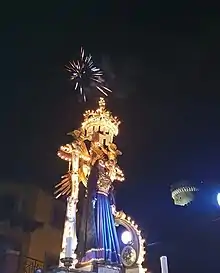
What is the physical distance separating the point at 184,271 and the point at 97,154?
3217 millimetres

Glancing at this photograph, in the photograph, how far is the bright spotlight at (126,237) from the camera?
4.69m

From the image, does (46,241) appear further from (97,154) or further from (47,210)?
(97,154)

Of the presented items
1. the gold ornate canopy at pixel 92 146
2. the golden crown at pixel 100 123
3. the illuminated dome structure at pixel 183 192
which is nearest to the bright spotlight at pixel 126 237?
the gold ornate canopy at pixel 92 146

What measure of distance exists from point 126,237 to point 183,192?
3.11m

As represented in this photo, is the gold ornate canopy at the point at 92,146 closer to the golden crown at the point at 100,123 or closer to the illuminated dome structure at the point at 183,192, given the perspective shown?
the golden crown at the point at 100,123

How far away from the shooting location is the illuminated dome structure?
7.50 m

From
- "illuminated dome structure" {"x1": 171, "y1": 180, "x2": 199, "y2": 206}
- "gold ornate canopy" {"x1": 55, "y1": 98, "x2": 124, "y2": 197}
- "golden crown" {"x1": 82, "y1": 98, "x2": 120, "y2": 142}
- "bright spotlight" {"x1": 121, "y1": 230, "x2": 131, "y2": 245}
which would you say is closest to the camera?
"bright spotlight" {"x1": 121, "y1": 230, "x2": 131, "y2": 245}

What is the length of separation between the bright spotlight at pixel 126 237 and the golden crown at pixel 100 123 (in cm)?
122

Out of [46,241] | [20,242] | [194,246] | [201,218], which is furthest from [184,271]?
[20,242]

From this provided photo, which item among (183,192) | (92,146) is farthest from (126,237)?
(183,192)

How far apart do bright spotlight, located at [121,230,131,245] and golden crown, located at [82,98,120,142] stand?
4.00 feet

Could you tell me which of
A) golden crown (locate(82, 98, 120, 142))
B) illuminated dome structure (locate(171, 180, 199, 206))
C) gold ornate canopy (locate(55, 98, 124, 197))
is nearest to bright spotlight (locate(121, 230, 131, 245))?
gold ornate canopy (locate(55, 98, 124, 197))

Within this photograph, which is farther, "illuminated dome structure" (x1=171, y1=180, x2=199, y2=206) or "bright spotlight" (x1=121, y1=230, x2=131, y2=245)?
"illuminated dome structure" (x1=171, y1=180, x2=199, y2=206)

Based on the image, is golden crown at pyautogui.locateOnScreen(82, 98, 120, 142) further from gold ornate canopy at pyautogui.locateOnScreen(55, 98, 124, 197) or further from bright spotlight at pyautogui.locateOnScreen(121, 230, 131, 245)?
bright spotlight at pyautogui.locateOnScreen(121, 230, 131, 245)
